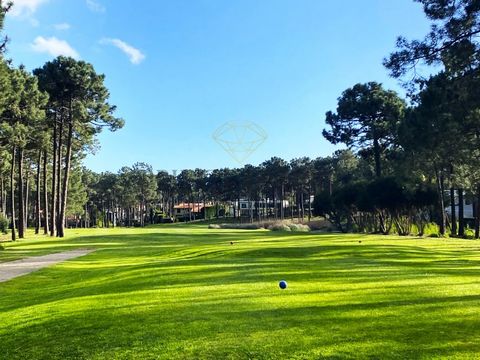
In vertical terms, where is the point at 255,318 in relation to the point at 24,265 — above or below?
above

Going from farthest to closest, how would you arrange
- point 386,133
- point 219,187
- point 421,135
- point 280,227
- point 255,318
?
point 219,187
point 280,227
point 386,133
point 421,135
point 255,318

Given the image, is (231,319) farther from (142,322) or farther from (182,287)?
(182,287)

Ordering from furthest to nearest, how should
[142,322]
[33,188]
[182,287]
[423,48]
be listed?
[33,188], [423,48], [182,287], [142,322]

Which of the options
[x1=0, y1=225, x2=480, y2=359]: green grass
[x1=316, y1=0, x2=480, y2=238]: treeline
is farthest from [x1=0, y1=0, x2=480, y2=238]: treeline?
[x1=0, y1=225, x2=480, y2=359]: green grass

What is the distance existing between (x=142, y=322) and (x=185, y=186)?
135319mm

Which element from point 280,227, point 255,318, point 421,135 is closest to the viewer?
point 255,318

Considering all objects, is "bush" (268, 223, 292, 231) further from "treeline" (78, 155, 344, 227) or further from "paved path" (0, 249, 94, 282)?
"paved path" (0, 249, 94, 282)

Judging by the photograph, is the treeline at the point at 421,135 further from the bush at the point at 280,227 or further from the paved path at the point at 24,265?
the paved path at the point at 24,265

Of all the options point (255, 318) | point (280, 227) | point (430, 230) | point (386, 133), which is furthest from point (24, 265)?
point (280, 227)

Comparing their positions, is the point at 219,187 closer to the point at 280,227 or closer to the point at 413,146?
the point at 280,227

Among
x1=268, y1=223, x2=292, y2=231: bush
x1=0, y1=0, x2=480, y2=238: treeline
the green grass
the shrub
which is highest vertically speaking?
x1=0, y1=0, x2=480, y2=238: treeline

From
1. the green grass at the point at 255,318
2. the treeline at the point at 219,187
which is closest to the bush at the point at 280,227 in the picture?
the treeline at the point at 219,187

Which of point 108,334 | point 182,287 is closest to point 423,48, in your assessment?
point 182,287

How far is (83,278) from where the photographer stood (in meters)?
16.9
